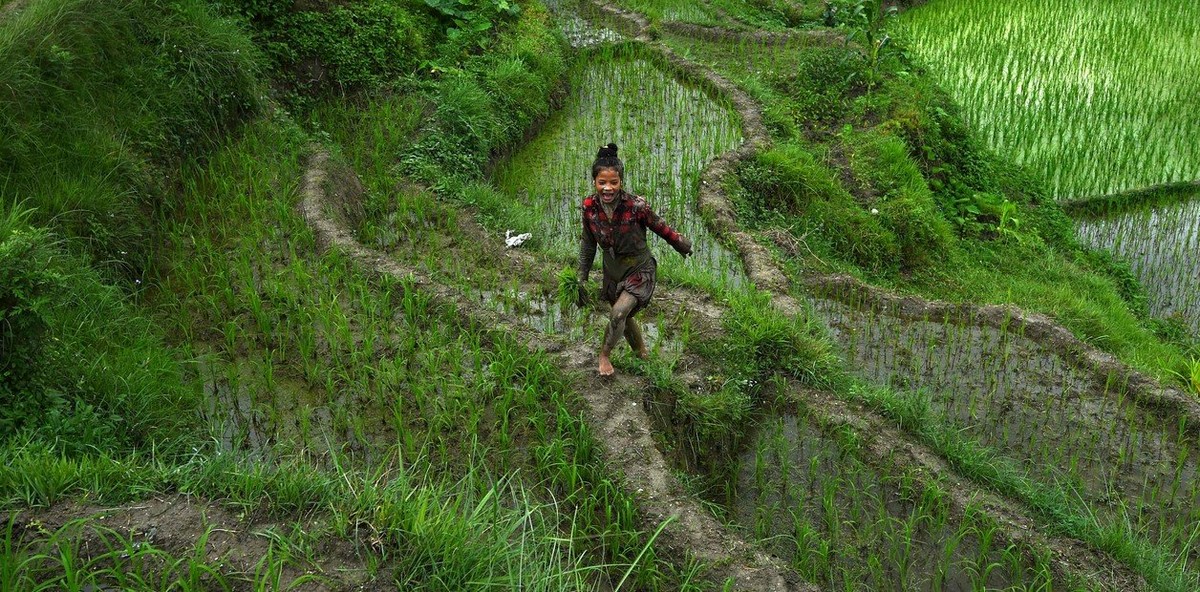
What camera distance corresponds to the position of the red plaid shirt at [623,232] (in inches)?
165

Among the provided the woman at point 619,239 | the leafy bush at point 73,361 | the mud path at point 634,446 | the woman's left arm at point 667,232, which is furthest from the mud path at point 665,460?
the leafy bush at point 73,361

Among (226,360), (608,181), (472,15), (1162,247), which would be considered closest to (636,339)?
(608,181)

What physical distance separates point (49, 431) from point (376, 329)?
1702 mm

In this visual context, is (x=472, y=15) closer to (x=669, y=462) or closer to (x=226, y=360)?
(x=226, y=360)

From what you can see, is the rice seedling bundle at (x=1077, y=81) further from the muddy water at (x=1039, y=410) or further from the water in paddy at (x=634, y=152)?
the muddy water at (x=1039, y=410)

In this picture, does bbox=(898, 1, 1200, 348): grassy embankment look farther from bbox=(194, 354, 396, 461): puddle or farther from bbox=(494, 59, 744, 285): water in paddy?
bbox=(194, 354, 396, 461): puddle

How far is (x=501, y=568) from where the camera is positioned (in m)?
3.09

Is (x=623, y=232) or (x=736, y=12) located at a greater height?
(x=736, y=12)

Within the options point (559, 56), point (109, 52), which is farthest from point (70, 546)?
point (559, 56)

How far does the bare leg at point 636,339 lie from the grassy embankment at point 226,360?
0.44 m

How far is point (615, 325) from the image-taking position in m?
4.25

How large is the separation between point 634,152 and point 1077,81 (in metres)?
5.37

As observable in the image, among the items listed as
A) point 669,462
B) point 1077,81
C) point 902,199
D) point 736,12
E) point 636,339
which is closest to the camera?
point 669,462

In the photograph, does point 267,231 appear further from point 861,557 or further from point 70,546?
point 861,557
